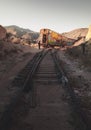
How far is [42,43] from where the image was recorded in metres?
44.7

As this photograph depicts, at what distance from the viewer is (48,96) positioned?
9.71 m

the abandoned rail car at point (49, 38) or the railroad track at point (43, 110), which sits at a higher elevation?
the abandoned rail car at point (49, 38)

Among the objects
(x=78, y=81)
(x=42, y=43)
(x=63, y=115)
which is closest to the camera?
(x=63, y=115)

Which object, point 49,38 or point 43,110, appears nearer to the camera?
point 43,110

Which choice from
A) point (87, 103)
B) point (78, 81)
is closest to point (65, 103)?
point (87, 103)

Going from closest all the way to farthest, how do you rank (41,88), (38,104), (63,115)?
1. (63,115)
2. (38,104)
3. (41,88)

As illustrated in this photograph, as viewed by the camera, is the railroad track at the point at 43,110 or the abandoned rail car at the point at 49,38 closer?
the railroad track at the point at 43,110

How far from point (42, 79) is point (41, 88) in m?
1.82

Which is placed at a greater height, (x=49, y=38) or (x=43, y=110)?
(x=49, y=38)

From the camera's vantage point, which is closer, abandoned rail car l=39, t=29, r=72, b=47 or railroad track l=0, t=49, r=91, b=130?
railroad track l=0, t=49, r=91, b=130

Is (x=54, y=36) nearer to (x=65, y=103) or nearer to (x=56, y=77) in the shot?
(x=56, y=77)

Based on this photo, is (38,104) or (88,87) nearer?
(38,104)

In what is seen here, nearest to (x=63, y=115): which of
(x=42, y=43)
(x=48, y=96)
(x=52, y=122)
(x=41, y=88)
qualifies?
(x=52, y=122)

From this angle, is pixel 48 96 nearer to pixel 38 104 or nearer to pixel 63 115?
pixel 38 104
